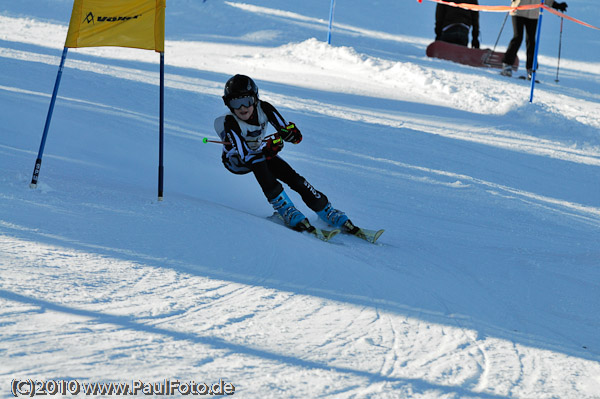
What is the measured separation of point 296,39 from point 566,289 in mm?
11741

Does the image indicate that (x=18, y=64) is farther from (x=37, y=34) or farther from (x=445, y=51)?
(x=445, y=51)

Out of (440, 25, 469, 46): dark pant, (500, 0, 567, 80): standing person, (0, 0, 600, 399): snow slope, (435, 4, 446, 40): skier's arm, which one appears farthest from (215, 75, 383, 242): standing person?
(435, 4, 446, 40): skier's arm

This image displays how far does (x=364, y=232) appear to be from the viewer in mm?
5324

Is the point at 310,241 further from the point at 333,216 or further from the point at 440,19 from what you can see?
the point at 440,19

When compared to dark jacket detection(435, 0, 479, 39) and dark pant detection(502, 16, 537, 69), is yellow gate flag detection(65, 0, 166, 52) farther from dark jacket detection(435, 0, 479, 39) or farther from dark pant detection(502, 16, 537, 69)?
dark jacket detection(435, 0, 479, 39)

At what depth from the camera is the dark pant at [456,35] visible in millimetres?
15297

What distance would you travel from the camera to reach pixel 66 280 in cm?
325

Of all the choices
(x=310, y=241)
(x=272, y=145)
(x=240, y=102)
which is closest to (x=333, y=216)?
(x=310, y=241)

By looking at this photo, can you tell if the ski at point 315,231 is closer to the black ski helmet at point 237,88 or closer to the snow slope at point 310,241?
the snow slope at point 310,241

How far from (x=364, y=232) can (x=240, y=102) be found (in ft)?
4.60

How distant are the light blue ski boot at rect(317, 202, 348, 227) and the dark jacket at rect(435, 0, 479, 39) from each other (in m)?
11.1

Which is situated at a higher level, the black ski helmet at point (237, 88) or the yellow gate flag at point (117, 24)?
the yellow gate flag at point (117, 24)

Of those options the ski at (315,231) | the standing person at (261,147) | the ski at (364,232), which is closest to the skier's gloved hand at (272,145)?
the standing person at (261,147)

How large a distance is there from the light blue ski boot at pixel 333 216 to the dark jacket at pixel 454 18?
36.5 ft
